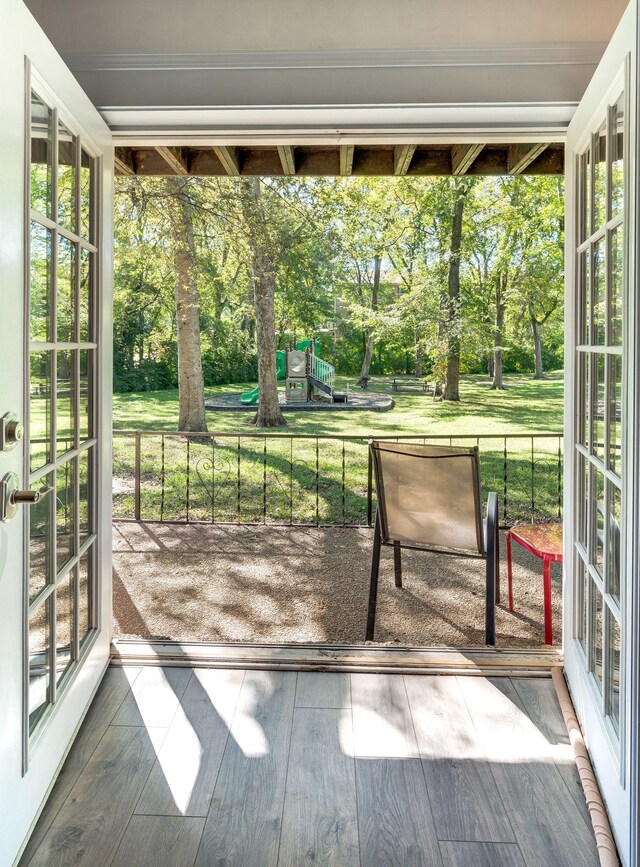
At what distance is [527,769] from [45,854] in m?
1.23

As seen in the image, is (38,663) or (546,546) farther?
(546,546)

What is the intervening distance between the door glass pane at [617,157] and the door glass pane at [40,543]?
1.53 meters

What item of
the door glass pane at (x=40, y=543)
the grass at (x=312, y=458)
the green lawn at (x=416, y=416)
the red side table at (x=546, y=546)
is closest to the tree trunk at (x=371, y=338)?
the grass at (x=312, y=458)

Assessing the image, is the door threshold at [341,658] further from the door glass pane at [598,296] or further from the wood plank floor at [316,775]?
the door glass pane at [598,296]

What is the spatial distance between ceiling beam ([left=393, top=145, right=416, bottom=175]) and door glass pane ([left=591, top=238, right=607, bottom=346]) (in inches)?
44.9

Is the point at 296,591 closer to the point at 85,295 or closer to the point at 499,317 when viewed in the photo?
the point at 85,295

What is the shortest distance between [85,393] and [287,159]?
150 cm

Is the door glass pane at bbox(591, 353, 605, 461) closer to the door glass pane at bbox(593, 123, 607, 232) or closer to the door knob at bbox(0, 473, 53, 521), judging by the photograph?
Answer: the door glass pane at bbox(593, 123, 607, 232)

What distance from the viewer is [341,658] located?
238cm

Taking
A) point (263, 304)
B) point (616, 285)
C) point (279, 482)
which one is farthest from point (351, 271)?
point (616, 285)

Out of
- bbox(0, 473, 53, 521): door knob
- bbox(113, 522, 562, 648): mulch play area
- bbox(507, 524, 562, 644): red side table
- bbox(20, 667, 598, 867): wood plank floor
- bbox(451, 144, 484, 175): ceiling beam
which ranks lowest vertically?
bbox(113, 522, 562, 648): mulch play area

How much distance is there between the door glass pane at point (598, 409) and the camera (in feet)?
5.57

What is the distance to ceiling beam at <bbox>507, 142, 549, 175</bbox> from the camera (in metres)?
2.69

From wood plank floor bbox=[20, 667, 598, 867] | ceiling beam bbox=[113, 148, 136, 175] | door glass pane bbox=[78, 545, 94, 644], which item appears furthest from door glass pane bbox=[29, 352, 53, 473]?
ceiling beam bbox=[113, 148, 136, 175]
